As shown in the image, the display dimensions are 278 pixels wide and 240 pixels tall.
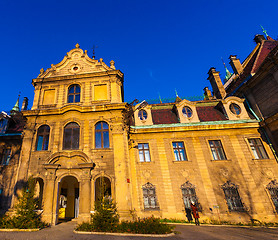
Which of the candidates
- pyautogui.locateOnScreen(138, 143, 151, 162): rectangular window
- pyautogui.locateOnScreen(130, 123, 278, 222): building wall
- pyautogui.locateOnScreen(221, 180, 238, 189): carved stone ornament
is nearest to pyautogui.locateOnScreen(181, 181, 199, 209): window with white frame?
pyautogui.locateOnScreen(130, 123, 278, 222): building wall

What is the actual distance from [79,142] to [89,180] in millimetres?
3419

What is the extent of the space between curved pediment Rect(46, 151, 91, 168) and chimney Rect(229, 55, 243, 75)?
78.4 feet

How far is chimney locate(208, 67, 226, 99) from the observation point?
80.3 ft

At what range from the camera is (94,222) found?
392 inches

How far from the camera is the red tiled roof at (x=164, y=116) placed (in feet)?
61.3

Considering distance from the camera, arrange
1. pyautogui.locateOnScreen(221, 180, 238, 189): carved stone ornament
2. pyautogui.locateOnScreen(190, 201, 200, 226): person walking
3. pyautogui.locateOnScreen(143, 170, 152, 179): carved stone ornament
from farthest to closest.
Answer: pyautogui.locateOnScreen(143, 170, 152, 179): carved stone ornament
pyautogui.locateOnScreen(221, 180, 238, 189): carved stone ornament
pyautogui.locateOnScreen(190, 201, 200, 226): person walking

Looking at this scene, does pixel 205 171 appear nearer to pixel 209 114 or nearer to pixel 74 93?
pixel 209 114

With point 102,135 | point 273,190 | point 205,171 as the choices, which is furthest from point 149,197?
point 273,190

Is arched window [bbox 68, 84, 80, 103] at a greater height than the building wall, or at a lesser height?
greater

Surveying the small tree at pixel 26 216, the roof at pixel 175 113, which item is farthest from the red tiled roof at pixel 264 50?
the small tree at pixel 26 216

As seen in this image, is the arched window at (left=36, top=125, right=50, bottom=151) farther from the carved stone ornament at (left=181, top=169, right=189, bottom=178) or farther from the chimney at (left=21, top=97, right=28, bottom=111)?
the chimney at (left=21, top=97, right=28, bottom=111)

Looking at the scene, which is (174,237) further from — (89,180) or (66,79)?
(66,79)

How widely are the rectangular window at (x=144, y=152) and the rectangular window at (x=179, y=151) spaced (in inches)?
107

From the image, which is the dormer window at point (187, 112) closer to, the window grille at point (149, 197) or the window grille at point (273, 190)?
the window grille at point (149, 197)
